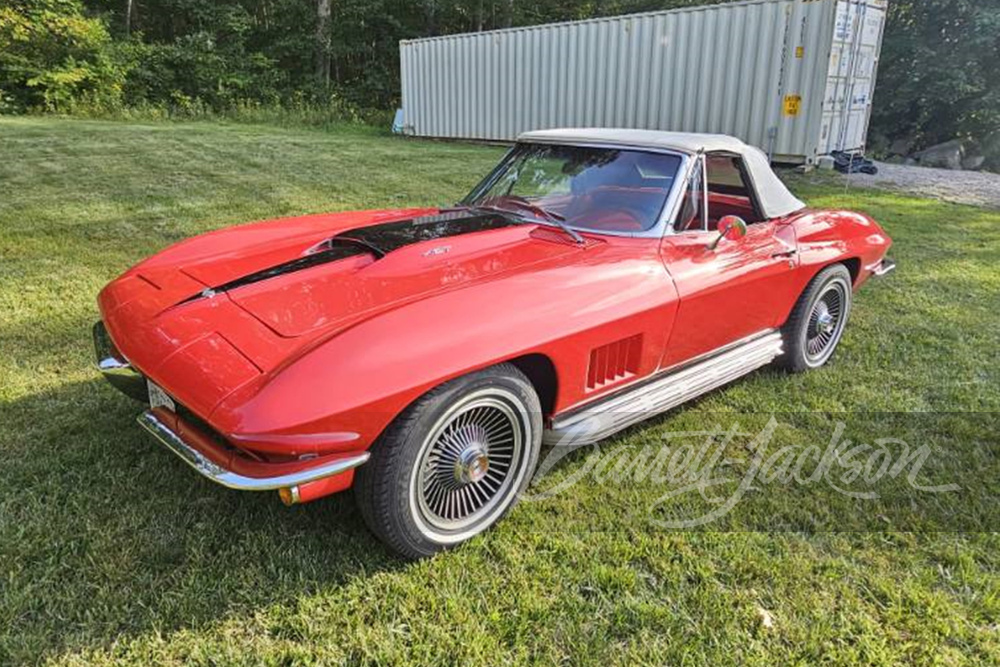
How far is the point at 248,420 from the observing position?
6.62ft

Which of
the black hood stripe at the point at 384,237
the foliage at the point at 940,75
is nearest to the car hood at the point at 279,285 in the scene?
the black hood stripe at the point at 384,237

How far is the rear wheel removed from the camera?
221 centimetres

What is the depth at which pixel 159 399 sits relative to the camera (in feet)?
8.10

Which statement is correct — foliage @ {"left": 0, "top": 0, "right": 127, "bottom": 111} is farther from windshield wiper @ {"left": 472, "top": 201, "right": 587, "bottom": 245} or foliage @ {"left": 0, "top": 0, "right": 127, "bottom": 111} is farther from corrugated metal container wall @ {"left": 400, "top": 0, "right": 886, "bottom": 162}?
windshield wiper @ {"left": 472, "top": 201, "right": 587, "bottom": 245}

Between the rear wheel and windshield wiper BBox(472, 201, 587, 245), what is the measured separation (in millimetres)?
902

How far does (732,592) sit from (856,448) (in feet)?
4.34

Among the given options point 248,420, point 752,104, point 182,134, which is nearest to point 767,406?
point 248,420

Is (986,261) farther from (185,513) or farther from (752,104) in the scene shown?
(185,513)

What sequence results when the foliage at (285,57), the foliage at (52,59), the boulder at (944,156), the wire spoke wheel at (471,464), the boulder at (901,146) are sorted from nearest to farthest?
the wire spoke wheel at (471,464) → the boulder at (944,156) → the foliage at (52,59) → the foliage at (285,57) → the boulder at (901,146)

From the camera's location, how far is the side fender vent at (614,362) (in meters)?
2.77

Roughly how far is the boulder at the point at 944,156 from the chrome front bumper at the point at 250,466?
16516 mm

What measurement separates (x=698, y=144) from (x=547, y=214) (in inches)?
33.2

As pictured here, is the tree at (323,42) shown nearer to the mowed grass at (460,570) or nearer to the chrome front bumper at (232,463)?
the mowed grass at (460,570)

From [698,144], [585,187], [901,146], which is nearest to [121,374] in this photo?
[585,187]
